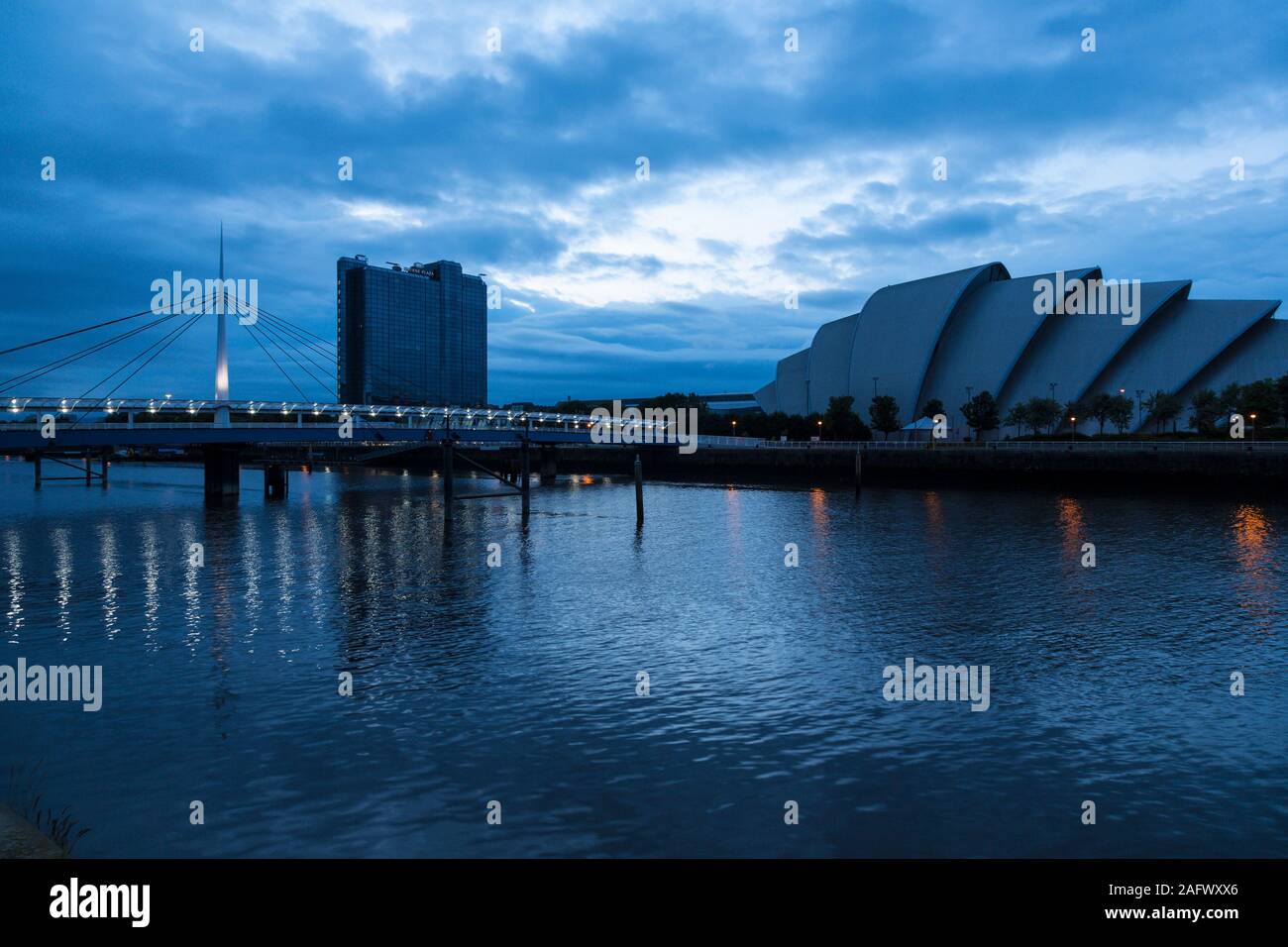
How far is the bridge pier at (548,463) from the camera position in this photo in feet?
290

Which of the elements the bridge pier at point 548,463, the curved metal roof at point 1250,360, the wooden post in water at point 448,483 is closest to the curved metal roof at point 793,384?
the curved metal roof at point 1250,360

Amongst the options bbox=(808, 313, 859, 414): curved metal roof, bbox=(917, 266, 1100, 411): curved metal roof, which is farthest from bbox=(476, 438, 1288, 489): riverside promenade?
bbox=(808, 313, 859, 414): curved metal roof

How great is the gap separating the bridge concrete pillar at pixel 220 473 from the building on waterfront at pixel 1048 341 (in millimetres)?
83948

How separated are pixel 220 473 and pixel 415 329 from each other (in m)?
92.7

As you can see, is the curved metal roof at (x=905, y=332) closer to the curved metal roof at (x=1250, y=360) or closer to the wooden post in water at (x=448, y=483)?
the curved metal roof at (x=1250, y=360)

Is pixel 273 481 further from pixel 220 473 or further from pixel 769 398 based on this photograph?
pixel 769 398

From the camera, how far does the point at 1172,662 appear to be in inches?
618

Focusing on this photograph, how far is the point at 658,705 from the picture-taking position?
13.2 m
